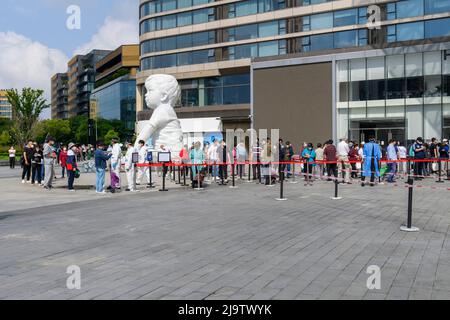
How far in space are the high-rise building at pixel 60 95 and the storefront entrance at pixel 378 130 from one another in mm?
129557

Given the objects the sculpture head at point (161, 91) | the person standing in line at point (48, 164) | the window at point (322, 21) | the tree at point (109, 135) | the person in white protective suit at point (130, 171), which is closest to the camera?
the person in white protective suit at point (130, 171)

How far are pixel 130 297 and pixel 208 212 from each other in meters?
6.46

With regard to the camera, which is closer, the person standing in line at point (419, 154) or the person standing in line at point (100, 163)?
the person standing in line at point (100, 163)

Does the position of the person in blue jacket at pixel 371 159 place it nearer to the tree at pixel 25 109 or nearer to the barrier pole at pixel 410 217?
the barrier pole at pixel 410 217

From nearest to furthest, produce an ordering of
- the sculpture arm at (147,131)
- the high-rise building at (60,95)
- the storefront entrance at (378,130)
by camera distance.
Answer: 1. the sculpture arm at (147,131)
2. the storefront entrance at (378,130)
3. the high-rise building at (60,95)

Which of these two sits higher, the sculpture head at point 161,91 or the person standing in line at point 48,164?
the sculpture head at point 161,91

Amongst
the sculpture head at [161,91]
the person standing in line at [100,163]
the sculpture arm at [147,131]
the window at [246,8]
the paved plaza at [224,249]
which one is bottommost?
the paved plaza at [224,249]

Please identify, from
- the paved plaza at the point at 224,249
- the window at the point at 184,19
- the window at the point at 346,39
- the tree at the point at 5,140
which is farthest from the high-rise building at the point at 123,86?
the paved plaza at the point at 224,249

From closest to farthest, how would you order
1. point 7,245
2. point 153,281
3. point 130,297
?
1. point 130,297
2. point 153,281
3. point 7,245

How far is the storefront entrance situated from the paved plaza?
2197cm

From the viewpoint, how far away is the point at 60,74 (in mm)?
156375

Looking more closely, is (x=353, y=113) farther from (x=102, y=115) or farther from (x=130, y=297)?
(x=102, y=115)

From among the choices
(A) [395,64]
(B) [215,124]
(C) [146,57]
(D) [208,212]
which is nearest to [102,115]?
(C) [146,57]

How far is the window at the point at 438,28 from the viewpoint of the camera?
135ft
